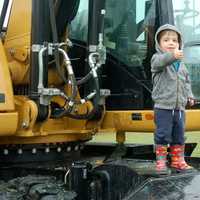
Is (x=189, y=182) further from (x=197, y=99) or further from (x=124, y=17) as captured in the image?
(x=124, y=17)

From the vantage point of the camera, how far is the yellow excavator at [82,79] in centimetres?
471

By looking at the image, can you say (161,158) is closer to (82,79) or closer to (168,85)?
(168,85)

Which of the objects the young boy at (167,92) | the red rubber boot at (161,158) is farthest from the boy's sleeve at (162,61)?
the red rubber boot at (161,158)

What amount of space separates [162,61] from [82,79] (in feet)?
2.22

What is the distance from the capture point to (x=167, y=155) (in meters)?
4.90

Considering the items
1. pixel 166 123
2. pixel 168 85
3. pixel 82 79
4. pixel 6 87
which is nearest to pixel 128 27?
pixel 82 79

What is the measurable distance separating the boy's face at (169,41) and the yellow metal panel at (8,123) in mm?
1192

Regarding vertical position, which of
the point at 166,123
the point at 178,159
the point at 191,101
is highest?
the point at 191,101

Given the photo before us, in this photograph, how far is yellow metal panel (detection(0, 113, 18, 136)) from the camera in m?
4.58

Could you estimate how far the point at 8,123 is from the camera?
4.61m

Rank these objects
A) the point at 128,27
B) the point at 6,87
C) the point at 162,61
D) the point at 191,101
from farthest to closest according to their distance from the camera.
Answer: the point at 128,27
the point at 191,101
the point at 6,87
the point at 162,61

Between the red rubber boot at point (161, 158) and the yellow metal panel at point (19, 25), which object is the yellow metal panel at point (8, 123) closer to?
the yellow metal panel at point (19, 25)

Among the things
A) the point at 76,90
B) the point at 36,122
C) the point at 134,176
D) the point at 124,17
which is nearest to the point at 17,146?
the point at 36,122

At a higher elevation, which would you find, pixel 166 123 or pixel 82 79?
pixel 82 79
